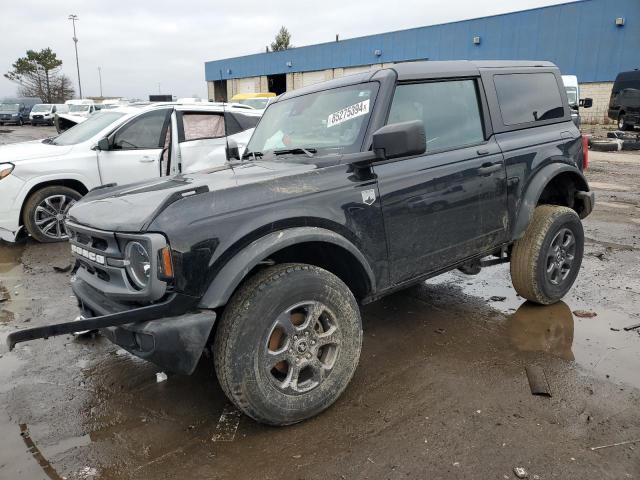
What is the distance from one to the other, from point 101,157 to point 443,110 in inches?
195

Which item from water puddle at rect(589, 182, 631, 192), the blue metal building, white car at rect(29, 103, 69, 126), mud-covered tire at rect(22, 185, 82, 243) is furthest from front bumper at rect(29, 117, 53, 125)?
water puddle at rect(589, 182, 631, 192)

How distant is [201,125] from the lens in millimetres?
7062

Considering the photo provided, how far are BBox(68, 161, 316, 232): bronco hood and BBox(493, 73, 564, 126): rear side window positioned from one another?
6.12 ft

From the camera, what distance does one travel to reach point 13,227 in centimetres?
623

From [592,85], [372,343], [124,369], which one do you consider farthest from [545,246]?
[592,85]

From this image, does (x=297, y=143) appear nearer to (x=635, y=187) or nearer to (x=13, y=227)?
(x=13, y=227)

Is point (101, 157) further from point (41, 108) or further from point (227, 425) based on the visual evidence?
point (41, 108)

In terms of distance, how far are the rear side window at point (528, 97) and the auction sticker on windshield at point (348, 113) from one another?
1.30 meters

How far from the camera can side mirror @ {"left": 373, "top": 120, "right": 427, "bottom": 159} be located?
2691 mm

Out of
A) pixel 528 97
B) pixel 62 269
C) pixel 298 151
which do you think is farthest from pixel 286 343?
pixel 62 269

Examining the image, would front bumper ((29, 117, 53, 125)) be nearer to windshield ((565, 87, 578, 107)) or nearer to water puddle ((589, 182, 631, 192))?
windshield ((565, 87, 578, 107))

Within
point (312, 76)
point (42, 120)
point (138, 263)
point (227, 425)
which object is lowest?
point (227, 425)

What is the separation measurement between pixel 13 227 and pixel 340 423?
5.43 meters

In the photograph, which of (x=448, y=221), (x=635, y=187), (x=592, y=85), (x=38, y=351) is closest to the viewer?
(x=448, y=221)
